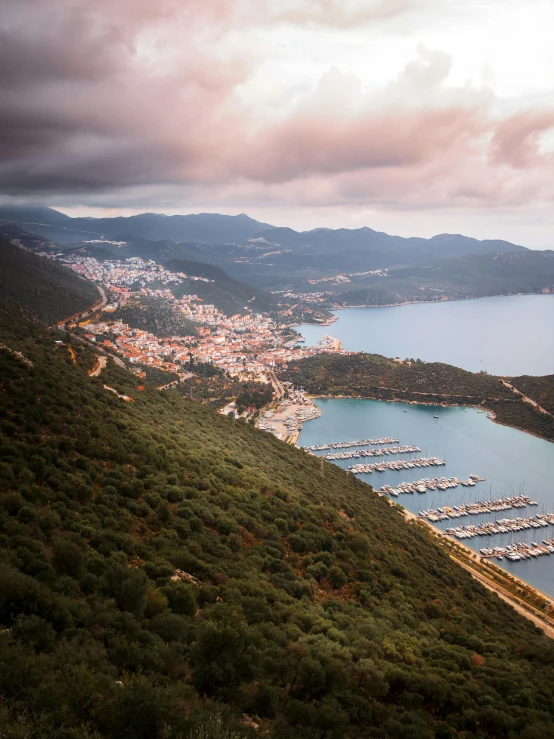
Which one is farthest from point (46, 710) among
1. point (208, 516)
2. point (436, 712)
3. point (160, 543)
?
point (208, 516)

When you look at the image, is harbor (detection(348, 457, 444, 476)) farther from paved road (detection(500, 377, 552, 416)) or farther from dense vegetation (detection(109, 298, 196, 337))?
dense vegetation (detection(109, 298, 196, 337))

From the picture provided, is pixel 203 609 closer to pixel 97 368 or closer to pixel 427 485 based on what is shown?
pixel 97 368

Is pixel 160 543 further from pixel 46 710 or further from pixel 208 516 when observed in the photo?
pixel 46 710

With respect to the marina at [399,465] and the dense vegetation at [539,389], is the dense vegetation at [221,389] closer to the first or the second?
the marina at [399,465]

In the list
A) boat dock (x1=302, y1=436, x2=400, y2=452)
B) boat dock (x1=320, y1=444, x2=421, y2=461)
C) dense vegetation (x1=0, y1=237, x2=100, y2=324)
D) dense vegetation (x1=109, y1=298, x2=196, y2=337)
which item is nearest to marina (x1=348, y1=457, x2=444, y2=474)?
boat dock (x1=320, y1=444, x2=421, y2=461)

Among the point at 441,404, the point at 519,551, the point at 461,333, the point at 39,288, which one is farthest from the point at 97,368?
the point at 461,333
